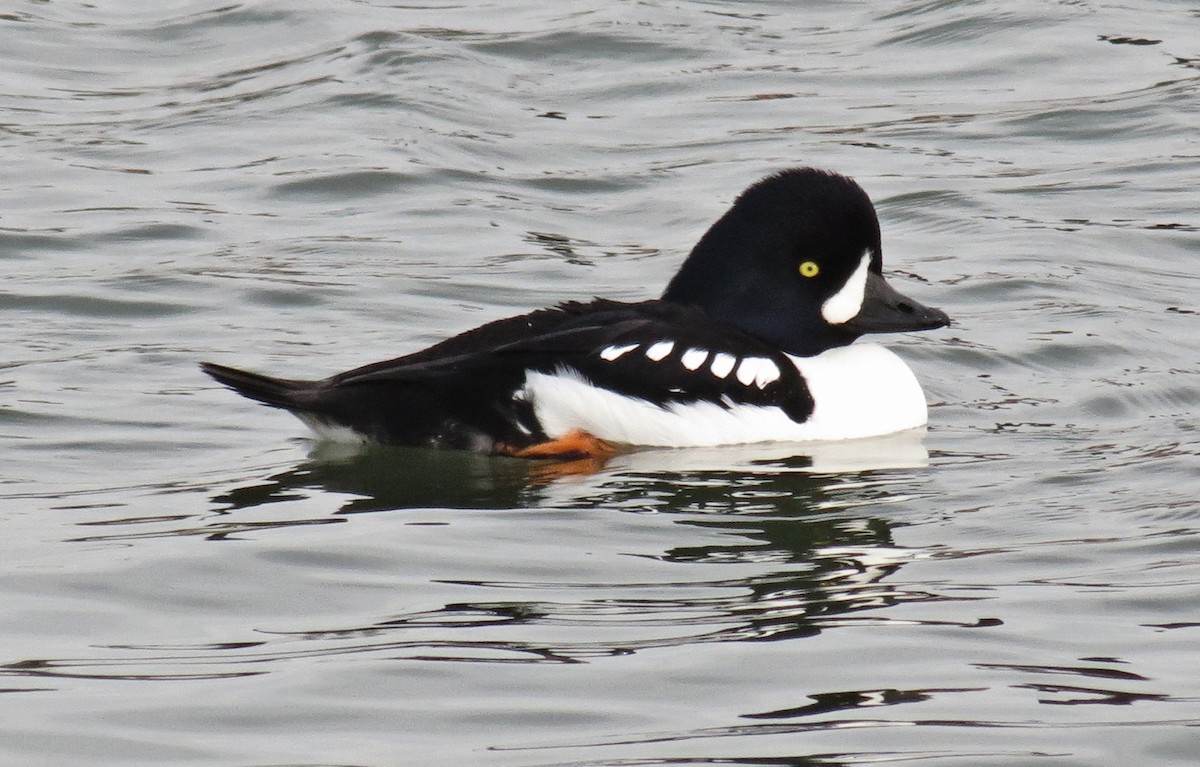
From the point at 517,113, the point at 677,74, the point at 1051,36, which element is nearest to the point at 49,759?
the point at 517,113

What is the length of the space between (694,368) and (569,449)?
557mm

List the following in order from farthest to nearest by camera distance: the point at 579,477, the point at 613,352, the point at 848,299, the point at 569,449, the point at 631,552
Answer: the point at 848,299
the point at 569,449
the point at 613,352
the point at 579,477
the point at 631,552

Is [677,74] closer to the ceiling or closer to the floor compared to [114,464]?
closer to the ceiling

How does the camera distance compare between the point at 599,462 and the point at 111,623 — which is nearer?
the point at 111,623

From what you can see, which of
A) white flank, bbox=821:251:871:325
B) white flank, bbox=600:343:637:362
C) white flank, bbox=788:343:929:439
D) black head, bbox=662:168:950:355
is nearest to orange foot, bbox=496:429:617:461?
white flank, bbox=600:343:637:362

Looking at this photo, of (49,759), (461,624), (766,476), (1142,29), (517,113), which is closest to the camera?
(49,759)

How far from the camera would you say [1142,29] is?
50.0ft

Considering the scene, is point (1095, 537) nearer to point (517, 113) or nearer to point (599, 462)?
point (599, 462)

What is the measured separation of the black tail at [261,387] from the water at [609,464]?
0.88 feet

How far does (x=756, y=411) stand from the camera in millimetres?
7727

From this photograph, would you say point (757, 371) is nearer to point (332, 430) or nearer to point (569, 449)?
point (569, 449)

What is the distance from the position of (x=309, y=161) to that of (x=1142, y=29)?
6428mm

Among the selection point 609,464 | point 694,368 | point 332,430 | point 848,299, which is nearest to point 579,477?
point 609,464

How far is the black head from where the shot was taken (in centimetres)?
782
